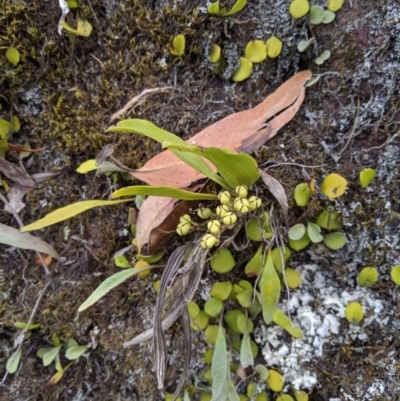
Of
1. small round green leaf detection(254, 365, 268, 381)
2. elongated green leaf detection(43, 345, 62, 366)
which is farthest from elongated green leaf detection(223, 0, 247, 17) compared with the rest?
elongated green leaf detection(43, 345, 62, 366)

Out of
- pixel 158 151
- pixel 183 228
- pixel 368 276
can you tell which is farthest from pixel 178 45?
pixel 368 276

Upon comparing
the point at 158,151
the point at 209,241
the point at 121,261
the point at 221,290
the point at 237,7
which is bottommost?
the point at 221,290

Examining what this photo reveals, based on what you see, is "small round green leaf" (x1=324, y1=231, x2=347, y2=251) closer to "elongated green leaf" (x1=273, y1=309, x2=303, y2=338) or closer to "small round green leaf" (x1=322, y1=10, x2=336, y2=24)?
"elongated green leaf" (x1=273, y1=309, x2=303, y2=338)

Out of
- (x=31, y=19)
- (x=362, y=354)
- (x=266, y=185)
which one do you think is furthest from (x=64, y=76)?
(x=362, y=354)

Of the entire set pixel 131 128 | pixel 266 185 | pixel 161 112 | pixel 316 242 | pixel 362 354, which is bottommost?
pixel 362 354

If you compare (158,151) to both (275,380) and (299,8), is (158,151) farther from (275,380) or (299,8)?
(275,380)

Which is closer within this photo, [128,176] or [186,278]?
[186,278]

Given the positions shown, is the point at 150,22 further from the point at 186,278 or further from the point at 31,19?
the point at 186,278
